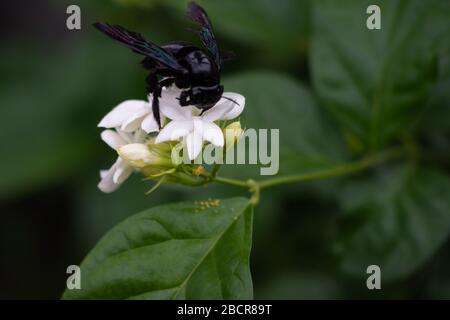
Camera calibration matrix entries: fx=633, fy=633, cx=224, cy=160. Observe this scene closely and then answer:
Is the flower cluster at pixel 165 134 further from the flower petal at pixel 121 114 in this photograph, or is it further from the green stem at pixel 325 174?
the green stem at pixel 325 174

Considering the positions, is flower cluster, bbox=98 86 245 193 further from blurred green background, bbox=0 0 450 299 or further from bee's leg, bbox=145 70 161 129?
blurred green background, bbox=0 0 450 299

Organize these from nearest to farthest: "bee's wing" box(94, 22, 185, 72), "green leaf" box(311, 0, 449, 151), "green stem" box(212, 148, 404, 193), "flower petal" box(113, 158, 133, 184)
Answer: "bee's wing" box(94, 22, 185, 72) < "flower petal" box(113, 158, 133, 184) < "green stem" box(212, 148, 404, 193) < "green leaf" box(311, 0, 449, 151)

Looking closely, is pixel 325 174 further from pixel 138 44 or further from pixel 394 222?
pixel 138 44

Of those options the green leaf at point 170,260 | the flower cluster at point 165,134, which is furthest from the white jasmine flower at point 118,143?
the green leaf at point 170,260

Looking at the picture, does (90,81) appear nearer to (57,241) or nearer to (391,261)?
(57,241)

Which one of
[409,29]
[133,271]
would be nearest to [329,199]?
[409,29]

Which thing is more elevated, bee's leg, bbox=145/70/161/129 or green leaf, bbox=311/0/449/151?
green leaf, bbox=311/0/449/151

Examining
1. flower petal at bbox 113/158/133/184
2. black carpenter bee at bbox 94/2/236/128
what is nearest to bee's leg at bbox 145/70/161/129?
black carpenter bee at bbox 94/2/236/128
